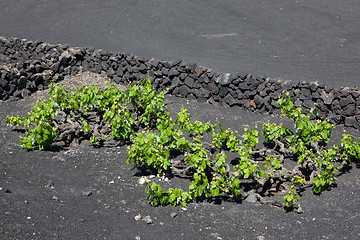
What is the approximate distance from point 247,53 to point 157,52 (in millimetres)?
2580

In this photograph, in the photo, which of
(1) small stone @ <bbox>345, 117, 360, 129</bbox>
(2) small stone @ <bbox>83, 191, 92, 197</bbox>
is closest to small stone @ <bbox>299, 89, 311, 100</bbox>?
(1) small stone @ <bbox>345, 117, 360, 129</bbox>

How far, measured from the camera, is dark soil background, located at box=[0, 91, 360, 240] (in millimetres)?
5203

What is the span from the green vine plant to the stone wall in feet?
1.83

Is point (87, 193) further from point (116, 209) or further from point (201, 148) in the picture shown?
point (201, 148)

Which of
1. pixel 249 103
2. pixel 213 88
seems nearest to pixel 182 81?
pixel 213 88

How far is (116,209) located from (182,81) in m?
5.04

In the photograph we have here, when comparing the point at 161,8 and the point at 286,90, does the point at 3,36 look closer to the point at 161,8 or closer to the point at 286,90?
the point at 161,8

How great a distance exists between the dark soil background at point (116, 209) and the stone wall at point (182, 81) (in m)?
1.92

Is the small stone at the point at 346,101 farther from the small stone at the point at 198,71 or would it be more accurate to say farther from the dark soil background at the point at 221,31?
the small stone at the point at 198,71

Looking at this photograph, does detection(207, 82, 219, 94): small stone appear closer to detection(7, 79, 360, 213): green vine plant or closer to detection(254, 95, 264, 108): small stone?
detection(254, 95, 264, 108): small stone

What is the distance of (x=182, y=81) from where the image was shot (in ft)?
33.7

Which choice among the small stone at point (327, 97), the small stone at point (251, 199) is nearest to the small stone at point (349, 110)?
the small stone at point (327, 97)

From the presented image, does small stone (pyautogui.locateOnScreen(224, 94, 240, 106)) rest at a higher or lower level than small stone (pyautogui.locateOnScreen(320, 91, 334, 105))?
lower

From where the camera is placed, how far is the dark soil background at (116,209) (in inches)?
205
